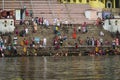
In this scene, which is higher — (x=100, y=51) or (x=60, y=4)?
(x=60, y=4)

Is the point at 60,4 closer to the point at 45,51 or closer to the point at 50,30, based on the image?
the point at 50,30

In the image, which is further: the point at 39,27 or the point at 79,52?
the point at 39,27

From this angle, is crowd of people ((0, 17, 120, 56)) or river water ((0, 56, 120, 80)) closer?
river water ((0, 56, 120, 80))

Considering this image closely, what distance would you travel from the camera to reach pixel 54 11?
70375 mm

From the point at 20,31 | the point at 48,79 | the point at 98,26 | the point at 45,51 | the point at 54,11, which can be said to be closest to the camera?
the point at 48,79

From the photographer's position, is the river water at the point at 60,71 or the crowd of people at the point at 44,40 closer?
the river water at the point at 60,71

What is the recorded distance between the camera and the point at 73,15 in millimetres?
70688

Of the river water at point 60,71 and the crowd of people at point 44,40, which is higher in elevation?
the river water at point 60,71

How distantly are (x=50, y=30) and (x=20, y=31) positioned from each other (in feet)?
11.7

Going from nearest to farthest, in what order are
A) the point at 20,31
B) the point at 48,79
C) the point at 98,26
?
the point at 48,79 → the point at 20,31 → the point at 98,26

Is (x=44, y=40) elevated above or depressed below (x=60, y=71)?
below

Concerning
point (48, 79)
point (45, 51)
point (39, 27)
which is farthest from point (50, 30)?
point (48, 79)

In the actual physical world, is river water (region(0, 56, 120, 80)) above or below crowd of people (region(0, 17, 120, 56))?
→ above

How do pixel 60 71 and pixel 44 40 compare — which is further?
pixel 44 40
